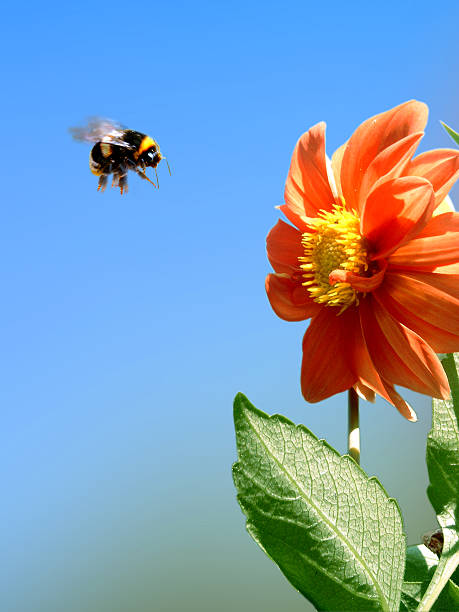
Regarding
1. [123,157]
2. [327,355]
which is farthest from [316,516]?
[123,157]

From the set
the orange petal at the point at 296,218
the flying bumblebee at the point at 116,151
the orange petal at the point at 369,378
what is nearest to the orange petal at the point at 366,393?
the orange petal at the point at 369,378

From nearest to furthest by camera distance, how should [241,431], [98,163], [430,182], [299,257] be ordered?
1. [241,431]
2. [430,182]
3. [299,257]
4. [98,163]

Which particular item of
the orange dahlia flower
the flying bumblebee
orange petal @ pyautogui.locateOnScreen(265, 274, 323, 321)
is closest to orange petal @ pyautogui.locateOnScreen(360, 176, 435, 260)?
the orange dahlia flower

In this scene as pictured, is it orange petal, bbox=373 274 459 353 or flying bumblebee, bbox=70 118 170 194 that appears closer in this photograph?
orange petal, bbox=373 274 459 353

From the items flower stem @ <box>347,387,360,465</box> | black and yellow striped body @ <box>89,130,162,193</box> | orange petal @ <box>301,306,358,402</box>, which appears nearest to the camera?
flower stem @ <box>347,387,360,465</box>

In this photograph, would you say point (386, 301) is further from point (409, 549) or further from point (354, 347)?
point (409, 549)

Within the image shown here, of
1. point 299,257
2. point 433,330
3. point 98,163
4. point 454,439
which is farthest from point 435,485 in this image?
point 98,163

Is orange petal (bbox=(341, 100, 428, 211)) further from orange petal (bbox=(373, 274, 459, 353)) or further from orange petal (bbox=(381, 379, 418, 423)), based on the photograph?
orange petal (bbox=(381, 379, 418, 423))
